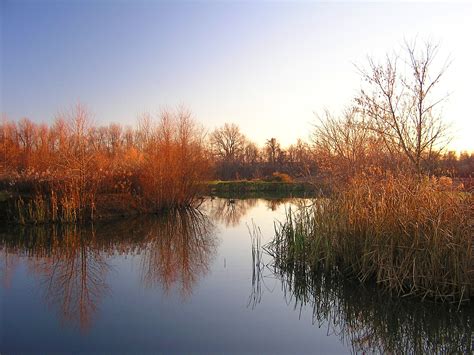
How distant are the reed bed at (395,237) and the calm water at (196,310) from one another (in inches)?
13.9

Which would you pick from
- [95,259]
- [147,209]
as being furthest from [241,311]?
[147,209]

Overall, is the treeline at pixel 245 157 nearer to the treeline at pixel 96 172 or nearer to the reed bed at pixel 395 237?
the treeline at pixel 96 172

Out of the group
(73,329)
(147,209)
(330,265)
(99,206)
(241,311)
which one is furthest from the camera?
(147,209)

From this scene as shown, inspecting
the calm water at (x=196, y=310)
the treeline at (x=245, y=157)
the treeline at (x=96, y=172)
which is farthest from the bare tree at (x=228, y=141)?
the calm water at (x=196, y=310)

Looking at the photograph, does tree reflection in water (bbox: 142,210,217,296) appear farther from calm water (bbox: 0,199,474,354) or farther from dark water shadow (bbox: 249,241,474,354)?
dark water shadow (bbox: 249,241,474,354)

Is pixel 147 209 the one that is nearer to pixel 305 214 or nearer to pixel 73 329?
pixel 305 214

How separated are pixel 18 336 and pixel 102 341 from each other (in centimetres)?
113

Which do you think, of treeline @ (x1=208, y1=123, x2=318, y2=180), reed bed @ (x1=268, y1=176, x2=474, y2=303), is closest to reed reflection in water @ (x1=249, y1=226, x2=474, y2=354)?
reed bed @ (x1=268, y1=176, x2=474, y2=303)

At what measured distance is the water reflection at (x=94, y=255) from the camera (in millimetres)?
6371

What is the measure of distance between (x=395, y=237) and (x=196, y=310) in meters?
3.43

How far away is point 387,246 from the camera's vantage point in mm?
5887

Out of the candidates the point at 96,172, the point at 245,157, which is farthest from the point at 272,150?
the point at 96,172

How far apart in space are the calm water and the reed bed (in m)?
0.35

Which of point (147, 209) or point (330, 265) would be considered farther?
point (147, 209)
